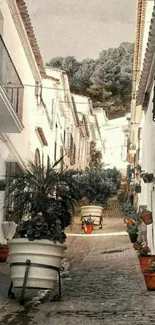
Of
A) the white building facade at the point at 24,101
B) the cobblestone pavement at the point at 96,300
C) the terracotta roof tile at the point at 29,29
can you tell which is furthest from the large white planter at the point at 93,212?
the cobblestone pavement at the point at 96,300

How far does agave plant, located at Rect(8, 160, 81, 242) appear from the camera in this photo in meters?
9.87

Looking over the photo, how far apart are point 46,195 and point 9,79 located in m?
6.01

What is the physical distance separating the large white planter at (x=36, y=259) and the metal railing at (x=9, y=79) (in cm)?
505

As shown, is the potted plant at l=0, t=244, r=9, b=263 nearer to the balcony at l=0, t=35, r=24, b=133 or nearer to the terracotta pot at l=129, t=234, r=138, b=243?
the balcony at l=0, t=35, r=24, b=133

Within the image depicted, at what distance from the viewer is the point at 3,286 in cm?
1074

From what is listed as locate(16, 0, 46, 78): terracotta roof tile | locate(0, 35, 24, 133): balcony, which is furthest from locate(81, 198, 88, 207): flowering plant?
locate(0, 35, 24, 133): balcony

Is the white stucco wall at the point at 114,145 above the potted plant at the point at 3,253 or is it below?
above

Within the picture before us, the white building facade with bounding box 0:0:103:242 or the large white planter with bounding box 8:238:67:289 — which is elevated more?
the white building facade with bounding box 0:0:103:242

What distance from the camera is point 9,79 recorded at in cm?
1523

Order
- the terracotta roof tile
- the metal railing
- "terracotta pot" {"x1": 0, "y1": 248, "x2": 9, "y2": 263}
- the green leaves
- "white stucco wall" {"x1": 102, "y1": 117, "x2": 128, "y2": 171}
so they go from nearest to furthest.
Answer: the green leaves, the metal railing, "terracotta pot" {"x1": 0, "y1": 248, "x2": 9, "y2": 263}, the terracotta roof tile, "white stucco wall" {"x1": 102, "y1": 117, "x2": 128, "y2": 171}

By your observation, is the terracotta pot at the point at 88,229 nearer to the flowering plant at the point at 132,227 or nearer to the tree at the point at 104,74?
the flowering plant at the point at 132,227

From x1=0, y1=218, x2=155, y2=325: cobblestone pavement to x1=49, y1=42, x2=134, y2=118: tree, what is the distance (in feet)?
122

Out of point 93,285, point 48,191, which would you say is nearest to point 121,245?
point 93,285

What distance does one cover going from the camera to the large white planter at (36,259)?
9039mm
